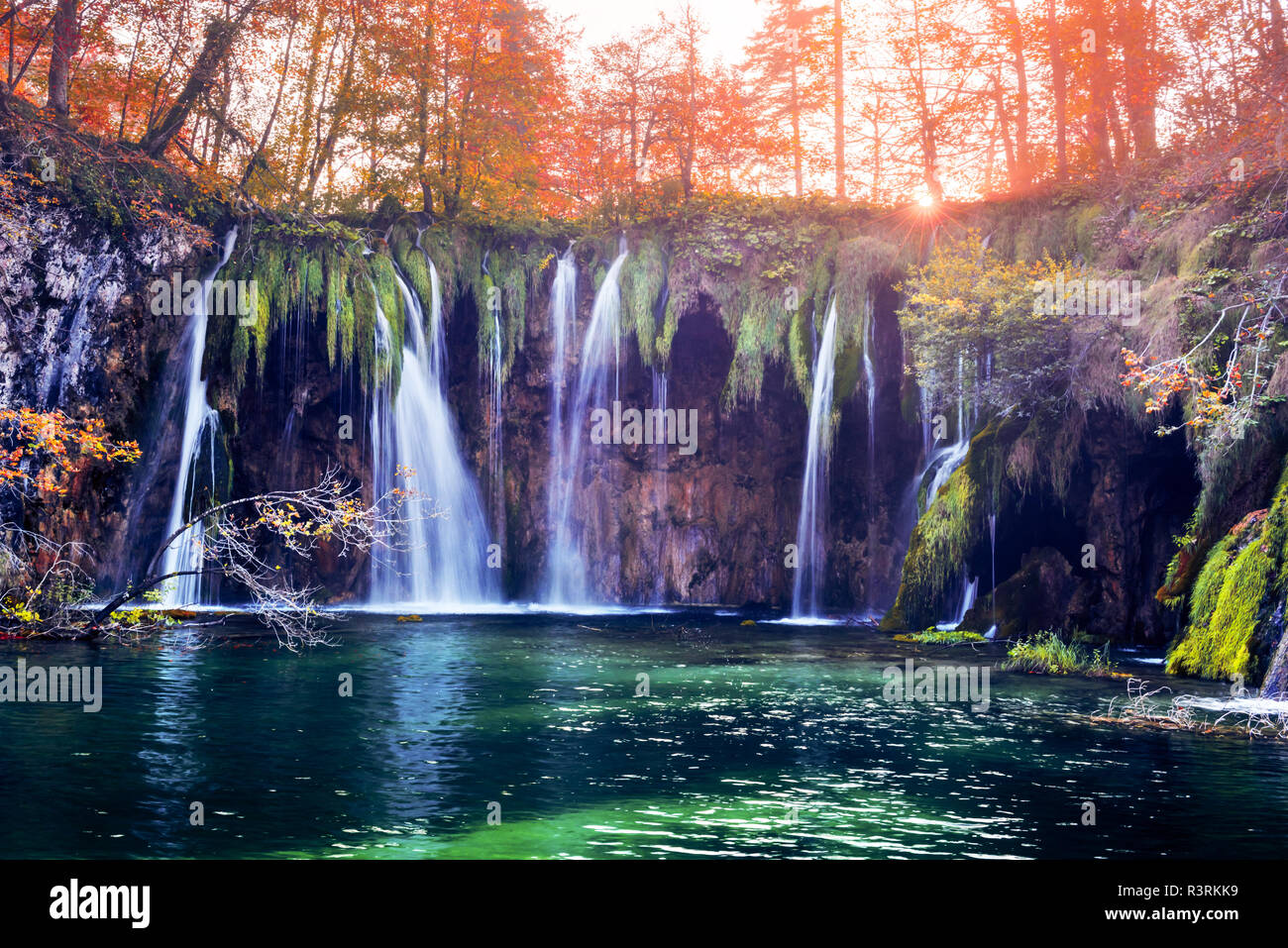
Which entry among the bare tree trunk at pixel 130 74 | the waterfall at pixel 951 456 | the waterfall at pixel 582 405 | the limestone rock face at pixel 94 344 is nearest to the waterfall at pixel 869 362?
the waterfall at pixel 951 456

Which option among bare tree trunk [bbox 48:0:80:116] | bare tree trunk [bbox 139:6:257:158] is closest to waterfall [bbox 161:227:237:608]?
bare tree trunk [bbox 139:6:257:158]

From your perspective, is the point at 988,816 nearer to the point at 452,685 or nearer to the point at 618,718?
the point at 618,718

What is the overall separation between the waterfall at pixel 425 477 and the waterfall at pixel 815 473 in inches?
324

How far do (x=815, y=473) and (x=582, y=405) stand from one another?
6666 millimetres

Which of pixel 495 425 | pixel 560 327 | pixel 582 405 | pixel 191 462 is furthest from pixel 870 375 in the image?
pixel 191 462

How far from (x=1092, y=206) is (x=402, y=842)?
2155 cm

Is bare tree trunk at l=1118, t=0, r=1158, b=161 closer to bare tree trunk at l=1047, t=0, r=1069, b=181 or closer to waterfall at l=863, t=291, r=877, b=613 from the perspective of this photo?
bare tree trunk at l=1047, t=0, r=1069, b=181

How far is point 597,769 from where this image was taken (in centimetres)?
873

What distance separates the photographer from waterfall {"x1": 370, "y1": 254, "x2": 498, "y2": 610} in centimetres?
2486

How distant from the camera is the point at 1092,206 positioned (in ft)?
74.7

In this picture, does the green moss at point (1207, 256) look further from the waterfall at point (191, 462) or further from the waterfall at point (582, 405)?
the waterfall at point (191, 462)

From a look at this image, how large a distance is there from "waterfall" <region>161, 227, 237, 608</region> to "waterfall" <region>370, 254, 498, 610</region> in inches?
149

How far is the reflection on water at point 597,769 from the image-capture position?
22.0 feet
